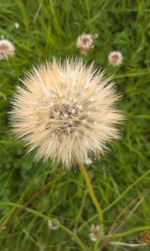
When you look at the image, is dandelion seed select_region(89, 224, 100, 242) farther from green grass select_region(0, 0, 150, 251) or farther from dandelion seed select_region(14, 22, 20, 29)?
dandelion seed select_region(14, 22, 20, 29)

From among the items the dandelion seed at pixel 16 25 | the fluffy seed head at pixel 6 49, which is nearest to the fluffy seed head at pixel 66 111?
the fluffy seed head at pixel 6 49

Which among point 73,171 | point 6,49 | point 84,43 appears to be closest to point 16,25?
point 6,49

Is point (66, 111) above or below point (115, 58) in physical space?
below

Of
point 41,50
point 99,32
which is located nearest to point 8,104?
point 41,50

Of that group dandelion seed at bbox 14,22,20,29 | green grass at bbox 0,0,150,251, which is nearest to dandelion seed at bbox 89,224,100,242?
green grass at bbox 0,0,150,251

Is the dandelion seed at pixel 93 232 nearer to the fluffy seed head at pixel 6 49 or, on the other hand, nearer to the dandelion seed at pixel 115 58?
the dandelion seed at pixel 115 58

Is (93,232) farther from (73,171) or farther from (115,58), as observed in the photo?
(115,58)
